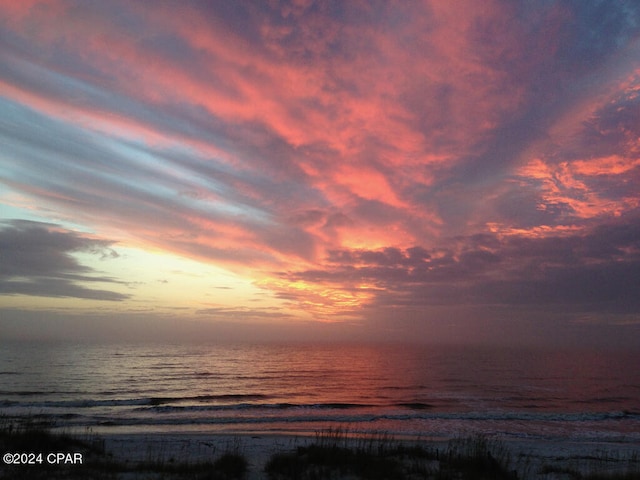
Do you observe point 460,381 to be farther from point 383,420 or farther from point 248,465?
point 248,465

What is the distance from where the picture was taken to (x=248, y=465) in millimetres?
15234

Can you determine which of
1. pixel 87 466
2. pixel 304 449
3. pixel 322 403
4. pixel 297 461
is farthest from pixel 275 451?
pixel 322 403

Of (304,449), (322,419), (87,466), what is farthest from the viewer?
(322,419)

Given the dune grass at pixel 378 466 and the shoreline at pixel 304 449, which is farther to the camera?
the shoreline at pixel 304 449

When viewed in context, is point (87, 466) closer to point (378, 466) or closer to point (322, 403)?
point (378, 466)

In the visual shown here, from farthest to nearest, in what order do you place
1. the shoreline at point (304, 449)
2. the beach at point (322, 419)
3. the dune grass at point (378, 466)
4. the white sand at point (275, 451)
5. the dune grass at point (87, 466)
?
1. the white sand at point (275, 451)
2. the beach at point (322, 419)
3. the shoreline at point (304, 449)
4. the dune grass at point (378, 466)
5. the dune grass at point (87, 466)

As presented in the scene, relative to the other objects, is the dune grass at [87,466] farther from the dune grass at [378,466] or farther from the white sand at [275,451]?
the dune grass at [378,466]

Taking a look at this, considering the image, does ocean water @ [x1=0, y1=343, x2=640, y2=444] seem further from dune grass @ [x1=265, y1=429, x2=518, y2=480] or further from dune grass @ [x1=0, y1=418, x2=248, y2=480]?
dune grass @ [x1=0, y1=418, x2=248, y2=480]

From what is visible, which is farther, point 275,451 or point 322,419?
point 322,419

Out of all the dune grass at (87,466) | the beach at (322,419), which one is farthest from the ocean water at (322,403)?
the dune grass at (87,466)

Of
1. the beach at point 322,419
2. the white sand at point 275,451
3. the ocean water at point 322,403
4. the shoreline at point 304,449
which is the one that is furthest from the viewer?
the ocean water at point 322,403

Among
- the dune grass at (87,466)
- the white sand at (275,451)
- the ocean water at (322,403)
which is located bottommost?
the ocean water at (322,403)

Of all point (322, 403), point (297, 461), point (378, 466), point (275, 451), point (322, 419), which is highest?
point (378, 466)

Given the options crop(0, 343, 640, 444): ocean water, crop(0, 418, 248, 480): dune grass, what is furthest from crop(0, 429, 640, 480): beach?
crop(0, 343, 640, 444): ocean water
